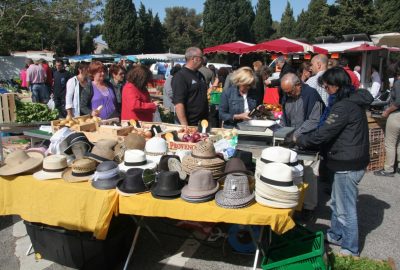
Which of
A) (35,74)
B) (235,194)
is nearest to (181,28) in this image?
(35,74)

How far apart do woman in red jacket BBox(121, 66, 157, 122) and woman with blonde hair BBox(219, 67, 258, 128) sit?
3.16ft

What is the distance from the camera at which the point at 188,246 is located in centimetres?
366

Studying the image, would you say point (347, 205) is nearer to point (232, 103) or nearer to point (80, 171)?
point (232, 103)

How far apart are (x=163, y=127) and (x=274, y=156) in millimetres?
1790

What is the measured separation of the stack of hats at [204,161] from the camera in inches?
114

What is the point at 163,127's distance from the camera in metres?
4.30

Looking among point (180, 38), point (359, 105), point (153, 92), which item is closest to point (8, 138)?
point (359, 105)

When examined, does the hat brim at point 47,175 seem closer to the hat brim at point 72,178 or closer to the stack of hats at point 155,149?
the hat brim at point 72,178

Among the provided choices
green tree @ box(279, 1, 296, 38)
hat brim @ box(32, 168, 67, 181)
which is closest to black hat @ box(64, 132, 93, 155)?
hat brim @ box(32, 168, 67, 181)

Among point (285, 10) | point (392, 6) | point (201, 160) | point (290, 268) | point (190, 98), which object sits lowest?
point (290, 268)

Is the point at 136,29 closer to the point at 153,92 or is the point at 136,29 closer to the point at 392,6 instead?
the point at 392,6

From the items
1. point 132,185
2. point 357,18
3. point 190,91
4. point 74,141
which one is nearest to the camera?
point 132,185

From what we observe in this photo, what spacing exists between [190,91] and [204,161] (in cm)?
180

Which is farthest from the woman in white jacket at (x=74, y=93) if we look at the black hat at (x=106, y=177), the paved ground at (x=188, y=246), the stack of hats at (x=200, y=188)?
the stack of hats at (x=200, y=188)
